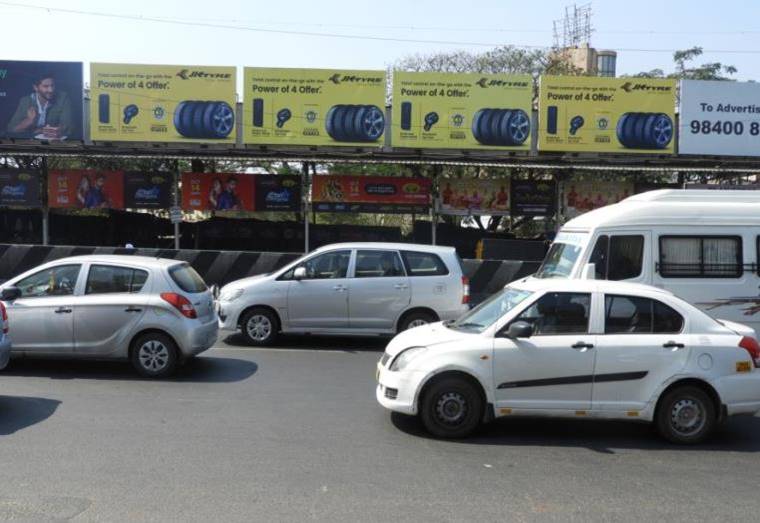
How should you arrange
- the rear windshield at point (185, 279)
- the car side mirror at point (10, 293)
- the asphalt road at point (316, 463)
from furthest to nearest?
the rear windshield at point (185, 279), the car side mirror at point (10, 293), the asphalt road at point (316, 463)

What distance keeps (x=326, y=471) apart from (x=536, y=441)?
6.94ft

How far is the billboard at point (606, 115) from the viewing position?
2239 cm

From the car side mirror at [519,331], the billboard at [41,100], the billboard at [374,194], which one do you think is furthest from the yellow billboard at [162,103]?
the car side mirror at [519,331]

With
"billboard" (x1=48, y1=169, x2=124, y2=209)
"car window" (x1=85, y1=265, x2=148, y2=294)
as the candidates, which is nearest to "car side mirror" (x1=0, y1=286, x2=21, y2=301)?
"car window" (x1=85, y1=265, x2=148, y2=294)

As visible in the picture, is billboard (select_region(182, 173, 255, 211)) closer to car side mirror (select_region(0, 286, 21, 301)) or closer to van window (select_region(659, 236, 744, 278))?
car side mirror (select_region(0, 286, 21, 301))

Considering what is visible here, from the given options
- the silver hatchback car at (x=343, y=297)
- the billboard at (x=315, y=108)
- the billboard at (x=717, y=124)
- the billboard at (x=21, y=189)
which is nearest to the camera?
the silver hatchback car at (x=343, y=297)

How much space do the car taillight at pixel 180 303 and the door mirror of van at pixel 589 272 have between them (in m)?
5.19

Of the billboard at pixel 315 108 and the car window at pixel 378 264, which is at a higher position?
the billboard at pixel 315 108

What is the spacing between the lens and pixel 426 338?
21.1 feet

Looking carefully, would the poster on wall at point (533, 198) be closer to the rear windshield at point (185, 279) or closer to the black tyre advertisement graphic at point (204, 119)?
the black tyre advertisement graphic at point (204, 119)

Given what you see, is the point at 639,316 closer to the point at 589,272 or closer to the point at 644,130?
the point at 589,272

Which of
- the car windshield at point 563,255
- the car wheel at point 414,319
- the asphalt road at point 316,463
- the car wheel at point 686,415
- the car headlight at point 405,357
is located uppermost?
the car windshield at point 563,255

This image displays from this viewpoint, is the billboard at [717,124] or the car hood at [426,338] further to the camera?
the billboard at [717,124]

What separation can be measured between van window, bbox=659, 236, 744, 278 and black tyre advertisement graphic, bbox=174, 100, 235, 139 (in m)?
16.3
